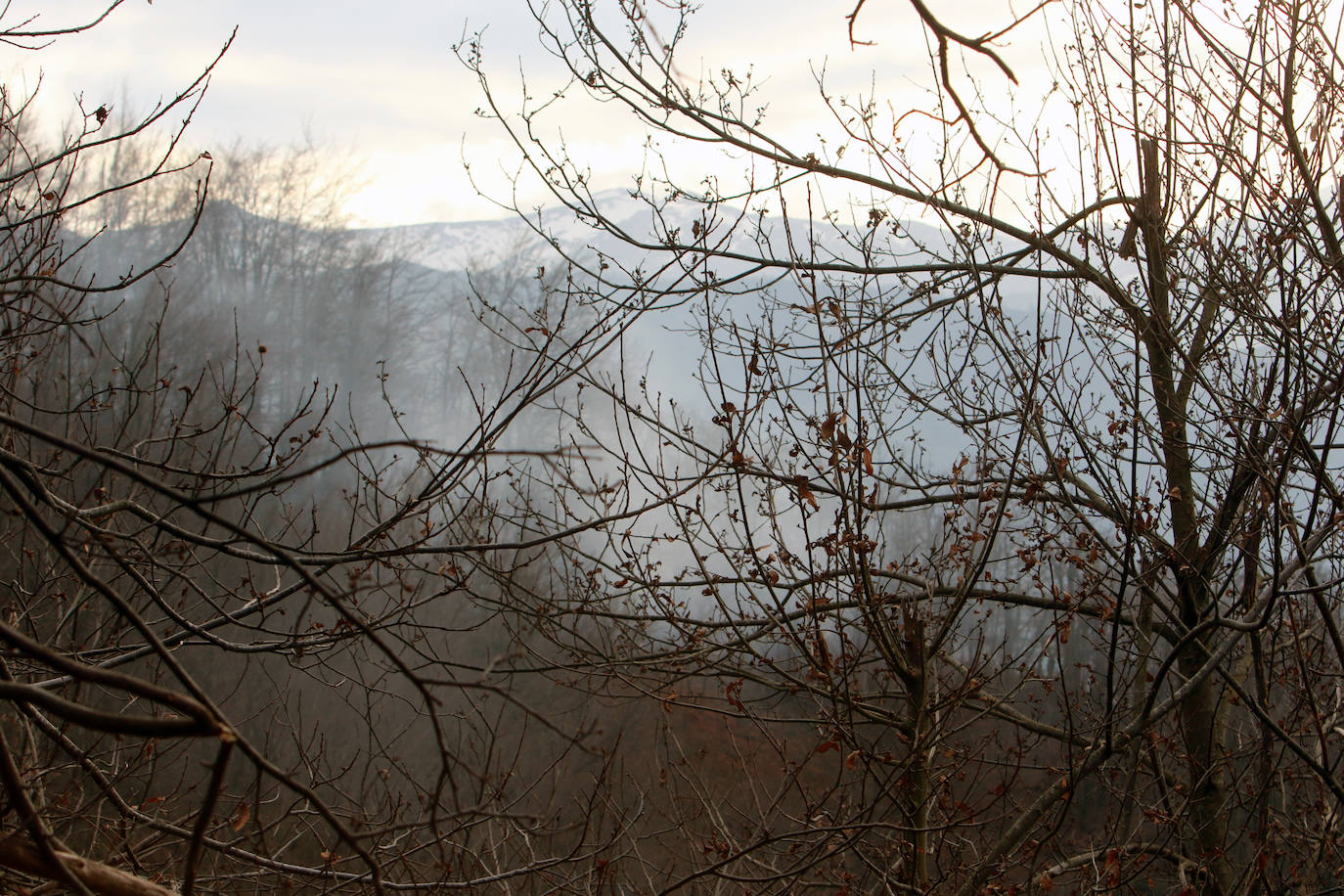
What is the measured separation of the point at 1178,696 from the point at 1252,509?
1301mm

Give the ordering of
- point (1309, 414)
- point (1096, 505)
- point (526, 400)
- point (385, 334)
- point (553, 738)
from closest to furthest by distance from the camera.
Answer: point (526, 400) → point (1309, 414) → point (1096, 505) → point (553, 738) → point (385, 334)

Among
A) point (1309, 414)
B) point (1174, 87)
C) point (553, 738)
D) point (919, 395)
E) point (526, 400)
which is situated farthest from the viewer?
point (553, 738)

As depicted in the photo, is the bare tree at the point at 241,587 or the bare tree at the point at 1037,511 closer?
the bare tree at the point at 241,587

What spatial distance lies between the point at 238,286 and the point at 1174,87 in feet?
135

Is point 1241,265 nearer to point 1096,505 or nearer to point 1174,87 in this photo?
point 1174,87

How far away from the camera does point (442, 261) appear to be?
6944 centimetres

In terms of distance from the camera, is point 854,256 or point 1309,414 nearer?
point 1309,414

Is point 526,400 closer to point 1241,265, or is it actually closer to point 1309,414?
point 1309,414

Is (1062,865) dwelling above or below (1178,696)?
Answer: below

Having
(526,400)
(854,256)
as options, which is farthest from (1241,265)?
(526,400)

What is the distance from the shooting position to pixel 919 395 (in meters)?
6.93

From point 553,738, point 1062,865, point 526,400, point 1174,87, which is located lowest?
point 553,738

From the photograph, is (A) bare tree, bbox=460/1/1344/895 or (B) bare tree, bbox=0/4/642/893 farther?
(A) bare tree, bbox=460/1/1344/895

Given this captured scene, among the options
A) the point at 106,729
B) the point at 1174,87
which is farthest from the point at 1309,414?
the point at 106,729
